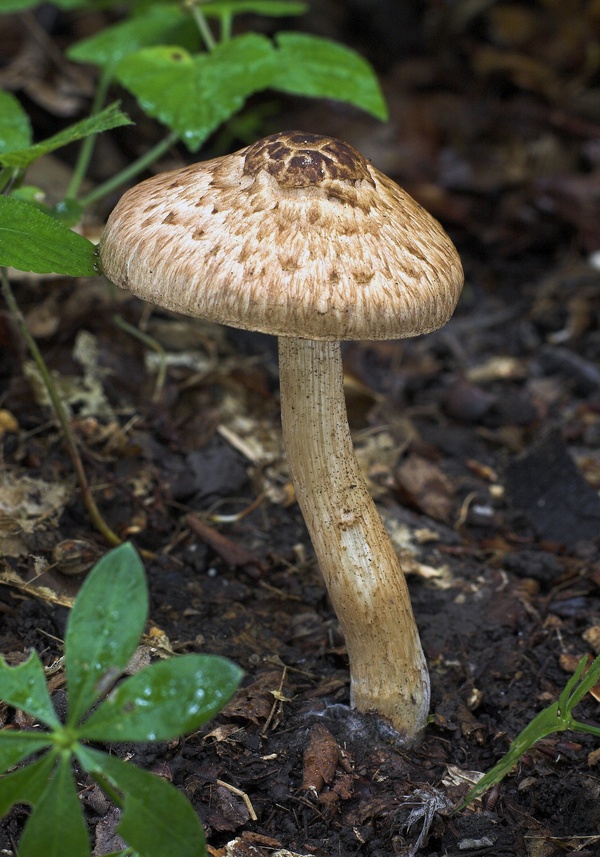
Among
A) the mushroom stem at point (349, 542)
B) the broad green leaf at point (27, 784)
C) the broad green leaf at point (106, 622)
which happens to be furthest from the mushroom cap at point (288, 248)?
the broad green leaf at point (27, 784)

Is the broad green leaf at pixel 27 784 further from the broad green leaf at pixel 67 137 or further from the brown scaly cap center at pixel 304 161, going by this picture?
the broad green leaf at pixel 67 137

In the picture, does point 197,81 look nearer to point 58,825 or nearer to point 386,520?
point 386,520

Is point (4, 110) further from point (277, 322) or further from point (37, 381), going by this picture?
point (277, 322)

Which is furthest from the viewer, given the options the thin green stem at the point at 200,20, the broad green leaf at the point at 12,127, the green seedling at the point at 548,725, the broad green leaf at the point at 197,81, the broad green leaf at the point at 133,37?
the broad green leaf at the point at 133,37

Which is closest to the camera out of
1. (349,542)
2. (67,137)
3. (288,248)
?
(288,248)

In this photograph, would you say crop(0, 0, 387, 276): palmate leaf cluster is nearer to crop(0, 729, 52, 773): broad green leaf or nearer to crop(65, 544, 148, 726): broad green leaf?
crop(65, 544, 148, 726): broad green leaf

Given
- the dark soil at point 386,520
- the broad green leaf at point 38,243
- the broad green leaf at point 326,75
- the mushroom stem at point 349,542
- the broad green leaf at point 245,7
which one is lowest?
the dark soil at point 386,520

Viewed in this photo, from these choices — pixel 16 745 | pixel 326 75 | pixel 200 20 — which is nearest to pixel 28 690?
pixel 16 745
